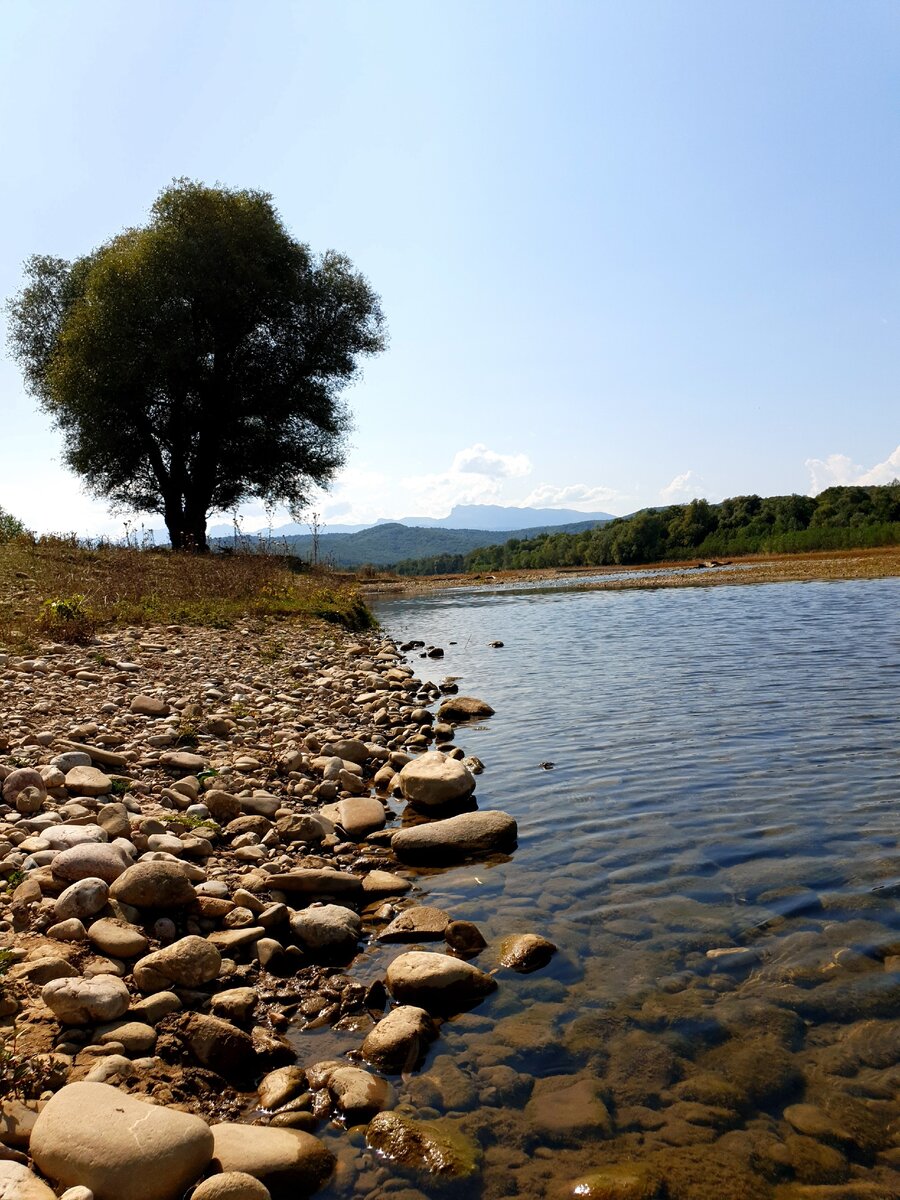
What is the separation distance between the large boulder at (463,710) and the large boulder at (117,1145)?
359 inches

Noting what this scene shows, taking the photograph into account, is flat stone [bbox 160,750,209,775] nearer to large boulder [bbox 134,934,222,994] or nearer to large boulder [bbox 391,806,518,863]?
large boulder [bbox 391,806,518,863]

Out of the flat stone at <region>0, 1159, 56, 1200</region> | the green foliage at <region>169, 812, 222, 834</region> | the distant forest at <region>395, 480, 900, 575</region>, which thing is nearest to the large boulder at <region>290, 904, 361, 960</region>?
the green foliage at <region>169, 812, 222, 834</region>

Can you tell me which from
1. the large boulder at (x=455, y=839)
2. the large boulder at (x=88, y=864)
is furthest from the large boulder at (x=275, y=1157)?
the large boulder at (x=455, y=839)

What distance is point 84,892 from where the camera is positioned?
442 centimetres

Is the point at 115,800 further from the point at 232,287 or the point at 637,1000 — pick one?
the point at 232,287

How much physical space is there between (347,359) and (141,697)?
2866cm

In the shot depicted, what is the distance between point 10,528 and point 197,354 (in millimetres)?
10301

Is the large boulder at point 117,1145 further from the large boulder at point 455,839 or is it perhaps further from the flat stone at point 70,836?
the large boulder at point 455,839

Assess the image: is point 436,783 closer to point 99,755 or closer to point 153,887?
point 99,755

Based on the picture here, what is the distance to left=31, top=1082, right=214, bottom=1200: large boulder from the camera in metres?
2.73

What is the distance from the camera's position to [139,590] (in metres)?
17.6

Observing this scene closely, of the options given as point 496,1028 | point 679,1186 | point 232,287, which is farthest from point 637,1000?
point 232,287

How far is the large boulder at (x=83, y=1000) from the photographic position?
141 inches

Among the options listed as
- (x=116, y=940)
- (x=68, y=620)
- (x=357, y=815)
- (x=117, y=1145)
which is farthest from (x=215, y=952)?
(x=68, y=620)
